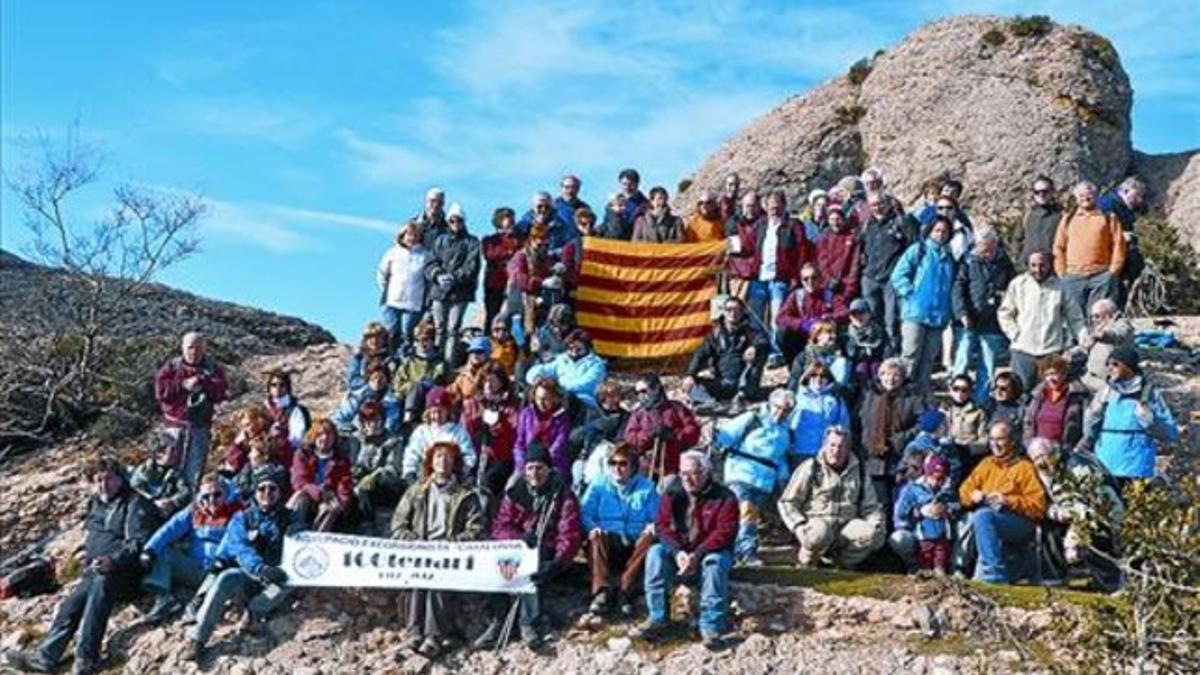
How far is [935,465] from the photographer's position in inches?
479

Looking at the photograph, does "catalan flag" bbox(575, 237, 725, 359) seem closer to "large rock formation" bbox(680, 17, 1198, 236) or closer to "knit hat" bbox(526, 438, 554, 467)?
"knit hat" bbox(526, 438, 554, 467)

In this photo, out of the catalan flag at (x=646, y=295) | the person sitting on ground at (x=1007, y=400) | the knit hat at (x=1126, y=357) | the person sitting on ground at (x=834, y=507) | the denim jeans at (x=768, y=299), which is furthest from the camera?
the catalan flag at (x=646, y=295)

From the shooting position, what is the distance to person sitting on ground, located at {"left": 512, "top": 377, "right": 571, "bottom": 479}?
42.9 ft

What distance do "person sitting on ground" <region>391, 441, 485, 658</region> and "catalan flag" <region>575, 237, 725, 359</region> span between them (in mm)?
6385

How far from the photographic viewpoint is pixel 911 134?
3512cm

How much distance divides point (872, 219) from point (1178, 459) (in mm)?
4303

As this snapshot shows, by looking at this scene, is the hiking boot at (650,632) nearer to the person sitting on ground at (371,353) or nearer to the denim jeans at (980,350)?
the person sitting on ground at (371,353)

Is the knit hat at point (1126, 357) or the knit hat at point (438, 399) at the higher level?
the knit hat at point (1126, 357)

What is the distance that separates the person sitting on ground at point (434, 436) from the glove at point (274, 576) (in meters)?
1.57

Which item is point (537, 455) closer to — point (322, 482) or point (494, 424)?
point (494, 424)

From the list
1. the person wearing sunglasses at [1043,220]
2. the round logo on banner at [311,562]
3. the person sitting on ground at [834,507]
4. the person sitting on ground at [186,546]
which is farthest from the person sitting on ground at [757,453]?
the person sitting on ground at [186,546]

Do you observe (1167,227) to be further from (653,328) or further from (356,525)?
(356,525)

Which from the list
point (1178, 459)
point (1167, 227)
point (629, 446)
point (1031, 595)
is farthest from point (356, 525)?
point (1167, 227)

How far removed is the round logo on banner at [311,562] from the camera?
1213 cm
